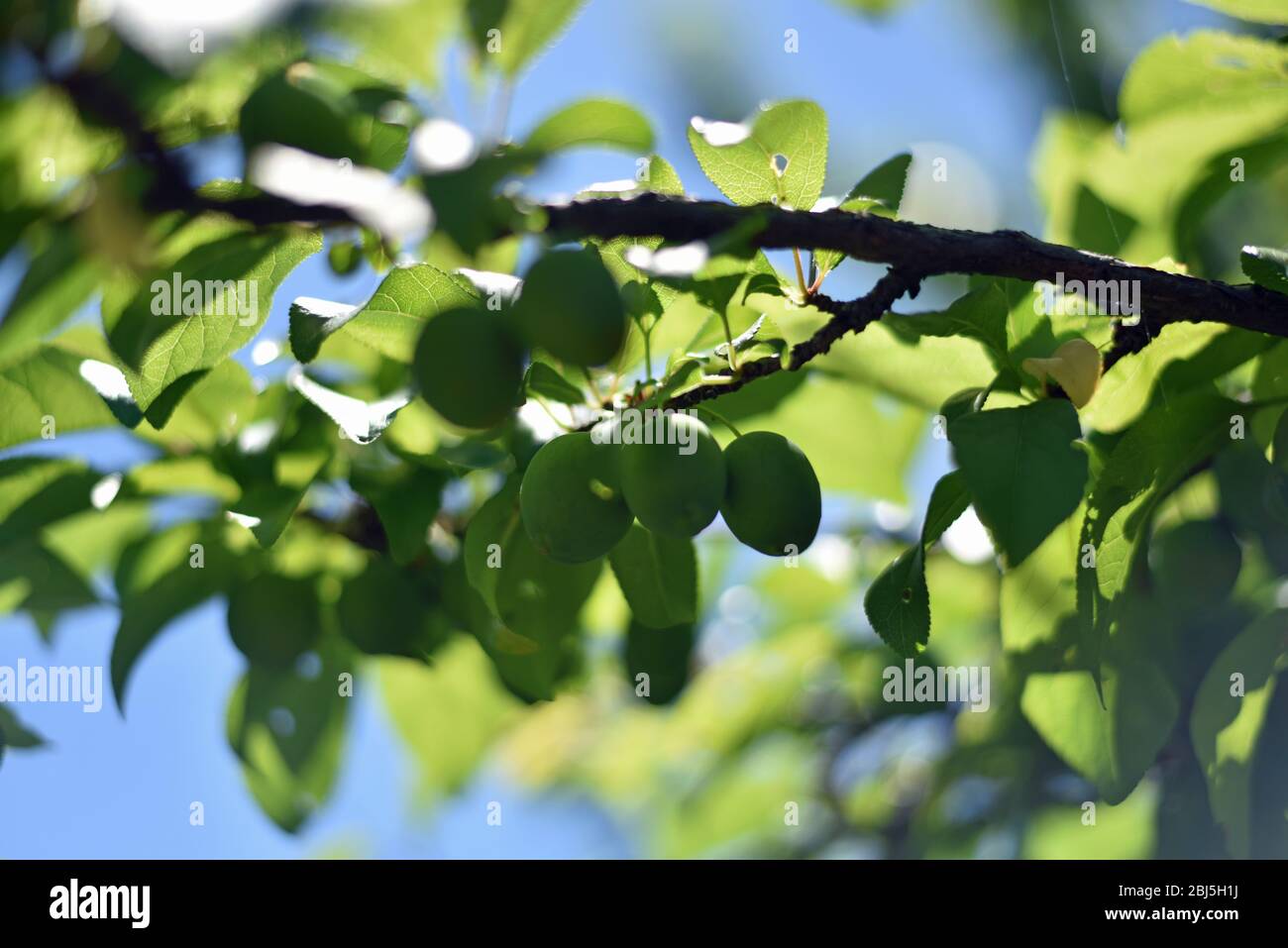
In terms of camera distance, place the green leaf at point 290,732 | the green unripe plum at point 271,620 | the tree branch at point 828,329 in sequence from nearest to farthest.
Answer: the tree branch at point 828,329, the green unripe plum at point 271,620, the green leaf at point 290,732

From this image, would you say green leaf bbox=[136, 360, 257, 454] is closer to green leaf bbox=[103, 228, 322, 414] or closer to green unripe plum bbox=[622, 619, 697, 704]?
green leaf bbox=[103, 228, 322, 414]

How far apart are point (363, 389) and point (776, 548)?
42 centimetres

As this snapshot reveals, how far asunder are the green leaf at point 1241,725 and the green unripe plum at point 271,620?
2.56 feet

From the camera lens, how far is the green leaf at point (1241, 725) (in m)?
0.94

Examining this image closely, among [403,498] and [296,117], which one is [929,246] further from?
[403,498]

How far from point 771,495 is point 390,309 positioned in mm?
283

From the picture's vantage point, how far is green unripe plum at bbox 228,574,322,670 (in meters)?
1.04

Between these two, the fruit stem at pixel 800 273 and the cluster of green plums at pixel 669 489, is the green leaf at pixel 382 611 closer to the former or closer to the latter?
the cluster of green plums at pixel 669 489

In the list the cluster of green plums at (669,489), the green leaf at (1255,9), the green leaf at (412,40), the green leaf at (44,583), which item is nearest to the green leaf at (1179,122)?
the green leaf at (1255,9)

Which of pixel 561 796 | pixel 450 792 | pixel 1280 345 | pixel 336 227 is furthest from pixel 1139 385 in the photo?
pixel 561 796

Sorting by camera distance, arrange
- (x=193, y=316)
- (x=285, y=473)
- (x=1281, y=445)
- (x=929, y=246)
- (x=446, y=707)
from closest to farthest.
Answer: (x=929, y=246) → (x=193, y=316) → (x=1281, y=445) → (x=285, y=473) → (x=446, y=707)

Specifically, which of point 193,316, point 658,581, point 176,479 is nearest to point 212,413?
point 176,479

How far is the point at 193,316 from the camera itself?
2.50ft
